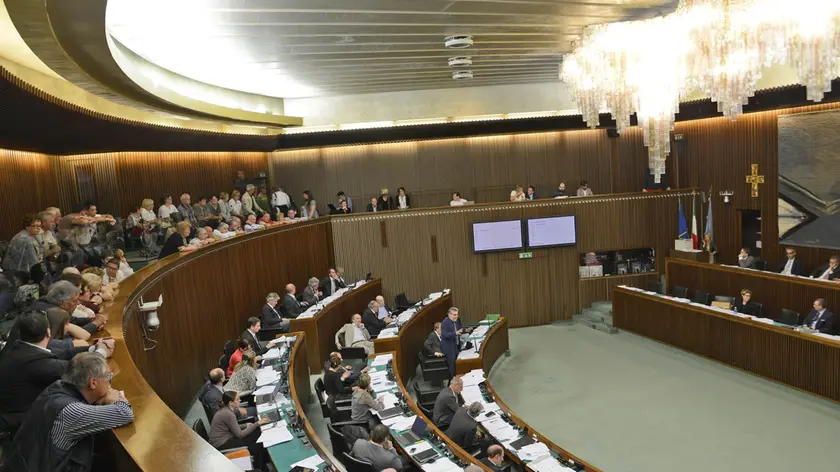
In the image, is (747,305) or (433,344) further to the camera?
(747,305)

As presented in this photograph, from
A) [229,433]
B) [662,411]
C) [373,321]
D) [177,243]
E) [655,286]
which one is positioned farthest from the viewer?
[655,286]

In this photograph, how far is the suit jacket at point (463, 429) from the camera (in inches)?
268

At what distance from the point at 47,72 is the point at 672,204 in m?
12.6

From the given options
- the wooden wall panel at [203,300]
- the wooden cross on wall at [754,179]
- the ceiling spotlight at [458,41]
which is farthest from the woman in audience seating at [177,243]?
the wooden cross on wall at [754,179]

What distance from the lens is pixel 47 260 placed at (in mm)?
5711

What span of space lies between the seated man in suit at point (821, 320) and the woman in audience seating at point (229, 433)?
324 inches

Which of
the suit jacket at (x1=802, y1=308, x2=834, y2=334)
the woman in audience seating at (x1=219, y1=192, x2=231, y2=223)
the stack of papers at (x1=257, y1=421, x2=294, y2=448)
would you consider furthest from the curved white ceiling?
the suit jacket at (x1=802, y1=308, x2=834, y2=334)

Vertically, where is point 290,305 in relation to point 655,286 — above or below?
above

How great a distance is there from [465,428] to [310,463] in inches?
86.8

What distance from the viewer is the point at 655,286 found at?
529 inches

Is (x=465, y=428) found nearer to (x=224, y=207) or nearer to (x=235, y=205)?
(x=224, y=207)

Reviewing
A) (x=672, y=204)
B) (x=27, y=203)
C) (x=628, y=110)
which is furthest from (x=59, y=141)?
(x=672, y=204)

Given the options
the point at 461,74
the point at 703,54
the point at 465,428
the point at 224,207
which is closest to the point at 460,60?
the point at 461,74

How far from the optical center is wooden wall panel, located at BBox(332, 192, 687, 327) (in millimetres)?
14242
